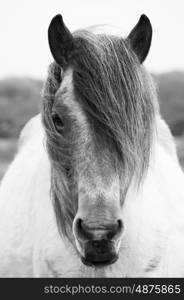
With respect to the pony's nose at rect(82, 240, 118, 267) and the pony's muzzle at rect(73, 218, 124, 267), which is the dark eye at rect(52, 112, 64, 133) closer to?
the pony's muzzle at rect(73, 218, 124, 267)

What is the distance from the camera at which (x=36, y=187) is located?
409 cm

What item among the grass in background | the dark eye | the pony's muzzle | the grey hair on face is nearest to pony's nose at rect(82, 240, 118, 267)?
the pony's muzzle

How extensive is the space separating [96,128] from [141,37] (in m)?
0.68

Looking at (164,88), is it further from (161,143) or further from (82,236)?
(82,236)

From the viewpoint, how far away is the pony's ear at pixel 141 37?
11.2ft

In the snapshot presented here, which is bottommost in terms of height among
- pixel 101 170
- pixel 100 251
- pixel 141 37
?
pixel 100 251

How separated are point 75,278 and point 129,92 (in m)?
1.21

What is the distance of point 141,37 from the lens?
11.3 ft

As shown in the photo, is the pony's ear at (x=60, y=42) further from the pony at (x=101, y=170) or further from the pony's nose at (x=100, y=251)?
the pony's nose at (x=100, y=251)

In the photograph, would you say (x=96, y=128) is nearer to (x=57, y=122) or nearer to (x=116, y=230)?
(x=57, y=122)

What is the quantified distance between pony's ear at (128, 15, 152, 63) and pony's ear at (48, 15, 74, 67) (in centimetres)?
36

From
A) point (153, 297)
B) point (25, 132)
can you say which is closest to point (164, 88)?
point (25, 132)

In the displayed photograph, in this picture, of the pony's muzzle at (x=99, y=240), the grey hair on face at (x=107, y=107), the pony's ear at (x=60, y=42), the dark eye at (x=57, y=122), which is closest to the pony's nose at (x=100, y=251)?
the pony's muzzle at (x=99, y=240)

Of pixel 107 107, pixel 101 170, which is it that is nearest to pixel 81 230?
pixel 101 170
